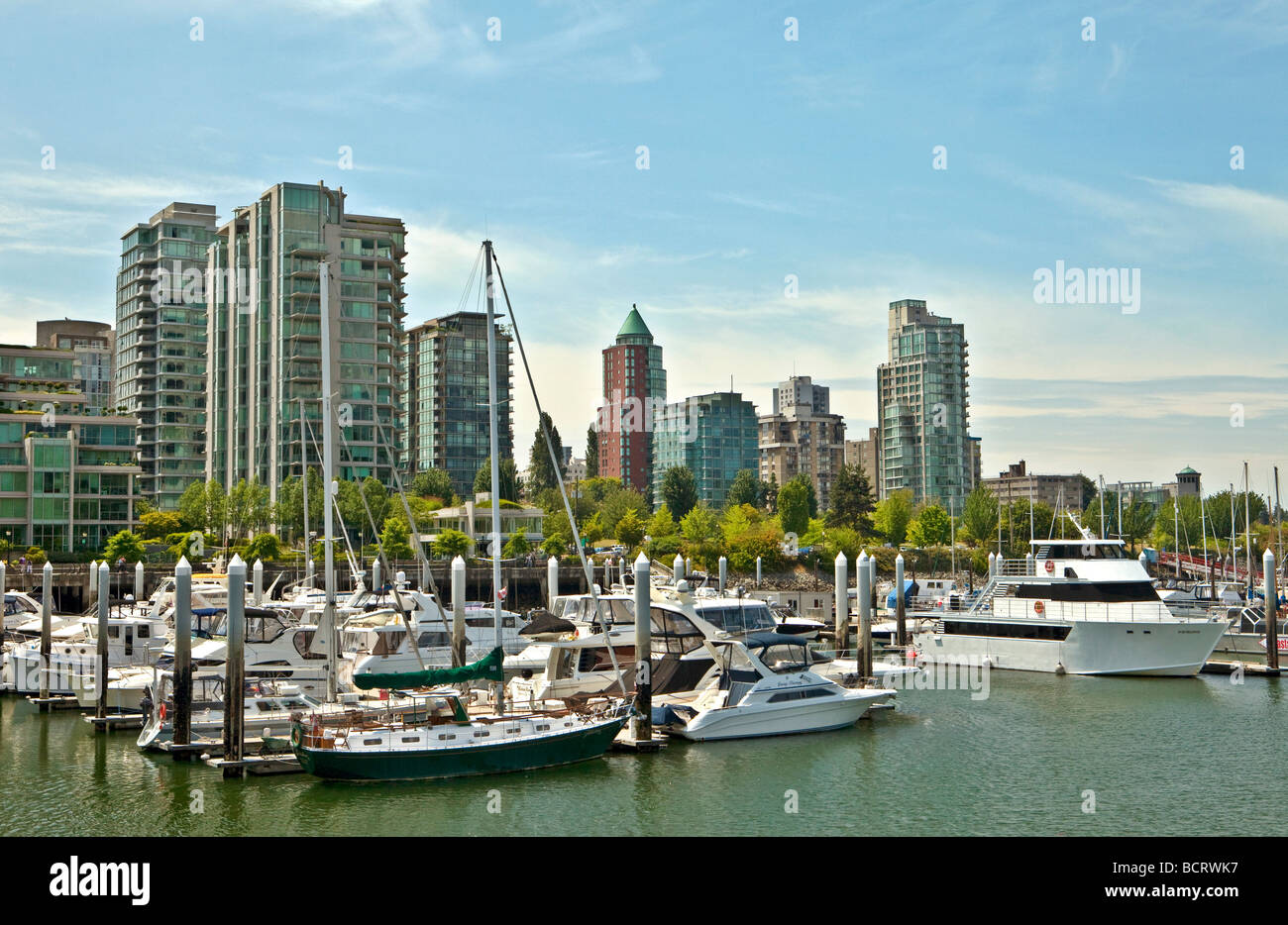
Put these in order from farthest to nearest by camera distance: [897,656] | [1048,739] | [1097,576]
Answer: [897,656] → [1097,576] → [1048,739]

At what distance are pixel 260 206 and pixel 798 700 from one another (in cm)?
Result: 9767

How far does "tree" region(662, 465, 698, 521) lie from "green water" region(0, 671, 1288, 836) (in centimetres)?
12167

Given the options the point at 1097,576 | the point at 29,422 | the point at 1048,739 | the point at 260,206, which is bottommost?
the point at 1048,739

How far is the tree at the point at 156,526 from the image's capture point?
297ft

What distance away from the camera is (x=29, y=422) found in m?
86.5

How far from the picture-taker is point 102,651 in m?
37.7

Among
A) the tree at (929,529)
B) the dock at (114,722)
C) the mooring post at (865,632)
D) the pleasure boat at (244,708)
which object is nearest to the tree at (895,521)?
the tree at (929,529)

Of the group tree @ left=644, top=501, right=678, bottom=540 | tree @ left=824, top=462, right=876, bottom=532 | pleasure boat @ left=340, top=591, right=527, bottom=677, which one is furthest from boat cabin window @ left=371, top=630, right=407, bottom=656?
tree @ left=824, top=462, right=876, bottom=532

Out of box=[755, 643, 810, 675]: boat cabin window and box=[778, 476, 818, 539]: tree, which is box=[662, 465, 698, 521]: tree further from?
box=[755, 643, 810, 675]: boat cabin window

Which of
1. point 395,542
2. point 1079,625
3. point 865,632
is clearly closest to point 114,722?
point 865,632

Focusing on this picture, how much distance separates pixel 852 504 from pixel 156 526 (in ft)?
275

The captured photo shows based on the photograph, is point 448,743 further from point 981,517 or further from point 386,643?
point 981,517

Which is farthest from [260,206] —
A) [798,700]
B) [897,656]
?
[798,700]
